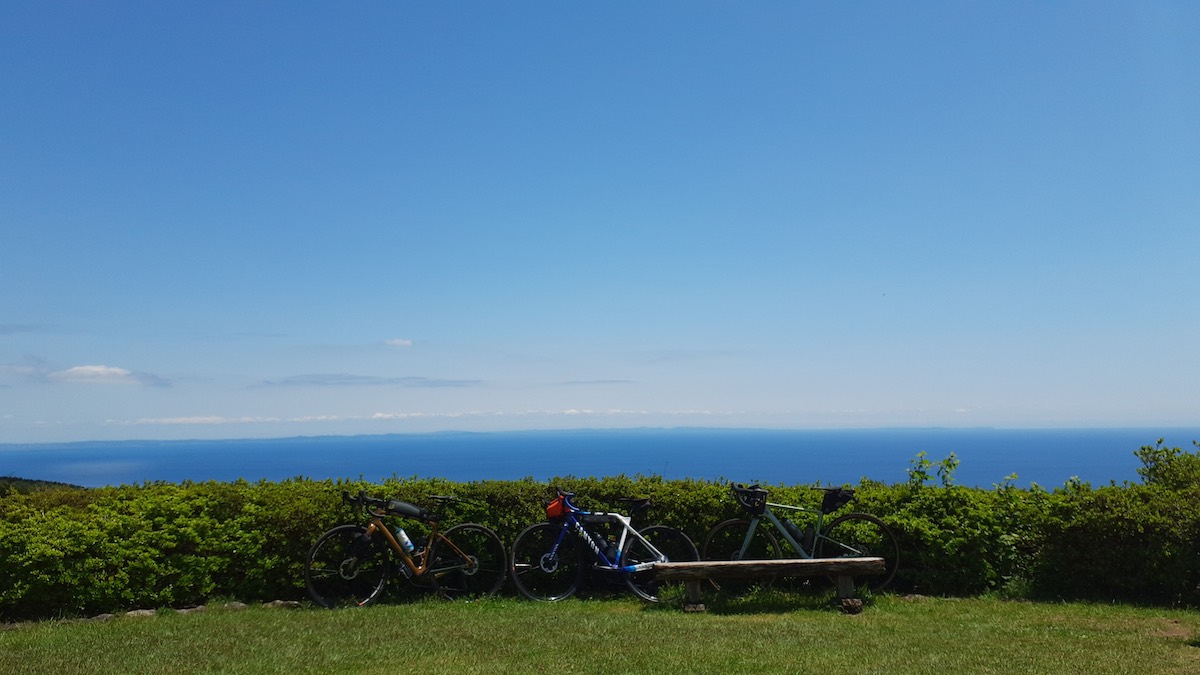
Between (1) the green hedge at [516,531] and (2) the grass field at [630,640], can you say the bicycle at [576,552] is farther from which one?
(2) the grass field at [630,640]

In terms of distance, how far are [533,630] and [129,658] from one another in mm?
3496

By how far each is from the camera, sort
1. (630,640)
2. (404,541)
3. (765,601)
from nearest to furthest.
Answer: (630,640), (765,601), (404,541)

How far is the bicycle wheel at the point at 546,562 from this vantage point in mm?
9945

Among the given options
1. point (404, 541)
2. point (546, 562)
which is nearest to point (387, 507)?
point (404, 541)

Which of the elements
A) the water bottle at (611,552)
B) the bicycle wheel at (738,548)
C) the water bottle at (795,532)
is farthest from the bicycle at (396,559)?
the water bottle at (795,532)

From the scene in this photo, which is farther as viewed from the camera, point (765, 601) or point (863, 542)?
point (863, 542)

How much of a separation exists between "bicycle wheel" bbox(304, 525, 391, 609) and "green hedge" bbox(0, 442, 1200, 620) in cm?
30

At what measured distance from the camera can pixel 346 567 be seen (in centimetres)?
969

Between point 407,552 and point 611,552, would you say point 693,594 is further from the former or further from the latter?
point 407,552

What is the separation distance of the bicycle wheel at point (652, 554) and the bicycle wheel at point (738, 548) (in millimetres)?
282

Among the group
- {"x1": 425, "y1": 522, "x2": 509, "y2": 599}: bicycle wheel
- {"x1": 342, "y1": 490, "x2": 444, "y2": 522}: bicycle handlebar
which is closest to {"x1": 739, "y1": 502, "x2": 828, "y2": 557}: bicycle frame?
{"x1": 425, "y1": 522, "x2": 509, "y2": 599}: bicycle wheel

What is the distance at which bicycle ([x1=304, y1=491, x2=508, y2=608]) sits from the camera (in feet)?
31.9

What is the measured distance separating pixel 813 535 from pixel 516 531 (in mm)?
Result: 3762

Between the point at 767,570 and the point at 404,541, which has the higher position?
the point at 404,541
